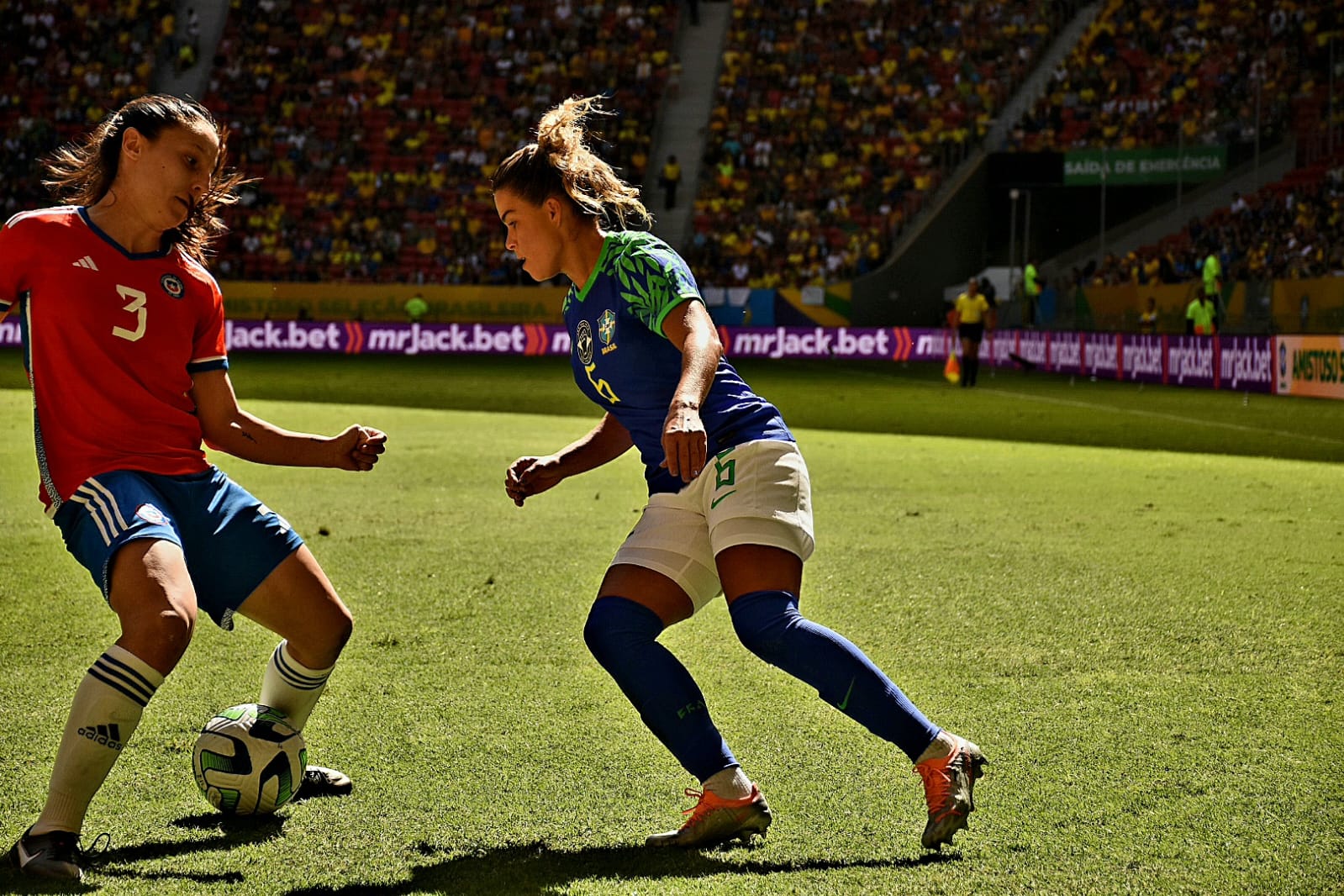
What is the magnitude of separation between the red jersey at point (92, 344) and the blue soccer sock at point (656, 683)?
1231 mm

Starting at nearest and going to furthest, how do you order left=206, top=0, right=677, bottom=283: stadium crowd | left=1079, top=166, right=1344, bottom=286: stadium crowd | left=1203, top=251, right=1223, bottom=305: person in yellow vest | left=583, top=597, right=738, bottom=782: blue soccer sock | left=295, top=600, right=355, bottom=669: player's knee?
1. left=583, top=597, right=738, bottom=782: blue soccer sock
2. left=295, top=600, right=355, bottom=669: player's knee
3. left=1203, top=251, right=1223, bottom=305: person in yellow vest
4. left=1079, top=166, right=1344, bottom=286: stadium crowd
5. left=206, top=0, right=677, bottom=283: stadium crowd

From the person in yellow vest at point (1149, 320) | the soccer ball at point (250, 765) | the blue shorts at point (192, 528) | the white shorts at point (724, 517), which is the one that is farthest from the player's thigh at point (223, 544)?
the person in yellow vest at point (1149, 320)

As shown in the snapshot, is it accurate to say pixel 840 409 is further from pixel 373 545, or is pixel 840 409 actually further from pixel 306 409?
pixel 373 545

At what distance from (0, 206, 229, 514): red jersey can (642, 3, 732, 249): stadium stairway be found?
123 ft

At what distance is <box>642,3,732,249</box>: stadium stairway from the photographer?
1704 inches

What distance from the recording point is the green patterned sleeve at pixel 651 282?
390 cm

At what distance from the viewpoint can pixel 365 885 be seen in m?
3.53

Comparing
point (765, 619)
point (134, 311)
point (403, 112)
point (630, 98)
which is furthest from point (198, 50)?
point (765, 619)

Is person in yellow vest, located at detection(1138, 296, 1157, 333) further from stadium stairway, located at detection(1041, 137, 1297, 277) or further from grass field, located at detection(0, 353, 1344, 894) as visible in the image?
grass field, located at detection(0, 353, 1344, 894)

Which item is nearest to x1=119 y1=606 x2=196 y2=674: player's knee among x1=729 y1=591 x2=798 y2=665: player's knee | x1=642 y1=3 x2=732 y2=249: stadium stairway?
x1=729 y1=591 x2=798 y2=665: player's knee

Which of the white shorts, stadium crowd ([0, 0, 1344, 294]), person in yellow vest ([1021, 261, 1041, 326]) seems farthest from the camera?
stadium crowd ([0, 0, 1344, 294])

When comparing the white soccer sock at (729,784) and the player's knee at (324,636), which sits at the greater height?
the player's knee at (324,636)

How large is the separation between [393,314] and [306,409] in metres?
21.7

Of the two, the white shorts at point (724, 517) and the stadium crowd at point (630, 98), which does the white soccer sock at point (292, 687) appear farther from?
the stadium crowd at point (630, 98)
